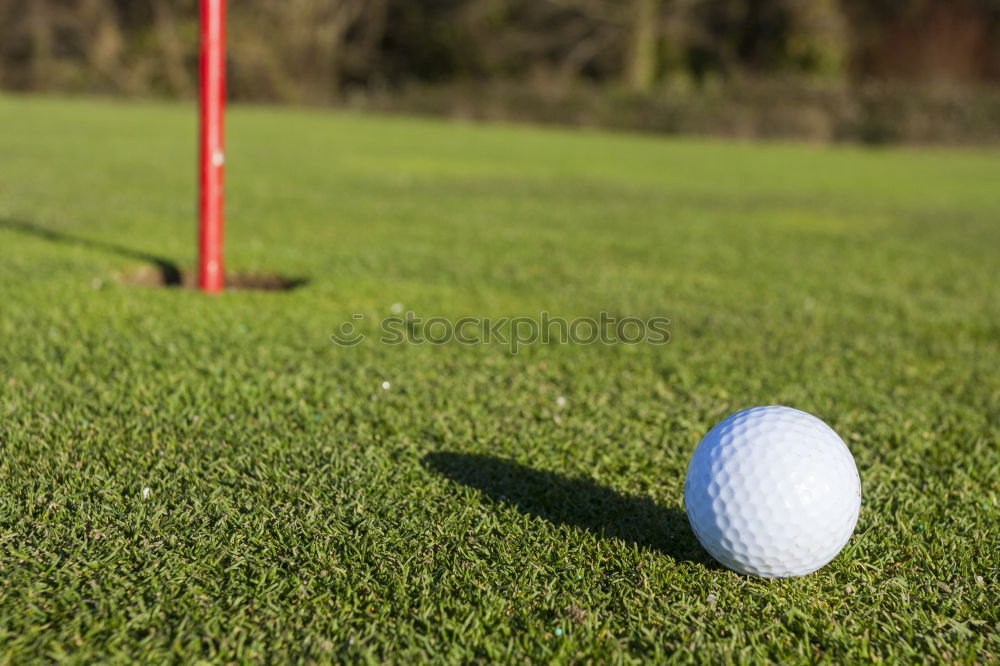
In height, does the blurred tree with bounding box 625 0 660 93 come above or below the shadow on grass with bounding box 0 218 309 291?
above

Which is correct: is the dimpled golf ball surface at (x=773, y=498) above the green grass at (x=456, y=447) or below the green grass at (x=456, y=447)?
above

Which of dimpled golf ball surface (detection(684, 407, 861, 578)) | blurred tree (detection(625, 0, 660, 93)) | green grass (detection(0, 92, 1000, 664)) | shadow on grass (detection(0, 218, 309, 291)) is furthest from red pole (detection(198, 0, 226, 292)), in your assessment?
blurred tree (detection(625, 0, 660, 93))

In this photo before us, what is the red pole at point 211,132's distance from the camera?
435 centimetres

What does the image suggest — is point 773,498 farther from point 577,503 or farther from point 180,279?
point 180,279

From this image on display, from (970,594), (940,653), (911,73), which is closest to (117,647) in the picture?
(940,653)

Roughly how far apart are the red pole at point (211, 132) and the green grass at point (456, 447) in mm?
288

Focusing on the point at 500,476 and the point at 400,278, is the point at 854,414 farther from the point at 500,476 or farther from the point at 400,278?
the point at 400,278

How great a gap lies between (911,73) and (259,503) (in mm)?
42471

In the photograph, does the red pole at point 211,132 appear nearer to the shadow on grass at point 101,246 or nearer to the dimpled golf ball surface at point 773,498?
the shadow on grass at point 101,246

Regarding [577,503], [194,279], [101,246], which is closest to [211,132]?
[194,279]

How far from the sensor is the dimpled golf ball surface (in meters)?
2.16

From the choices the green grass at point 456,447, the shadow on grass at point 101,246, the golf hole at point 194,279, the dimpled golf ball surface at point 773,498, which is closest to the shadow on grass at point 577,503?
the green grass at point 456,447

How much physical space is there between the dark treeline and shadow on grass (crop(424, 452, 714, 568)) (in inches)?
1133

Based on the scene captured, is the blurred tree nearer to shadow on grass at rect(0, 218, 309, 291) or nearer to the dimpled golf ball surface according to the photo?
shadow on grass at rect(0, 218, 309, 291)
